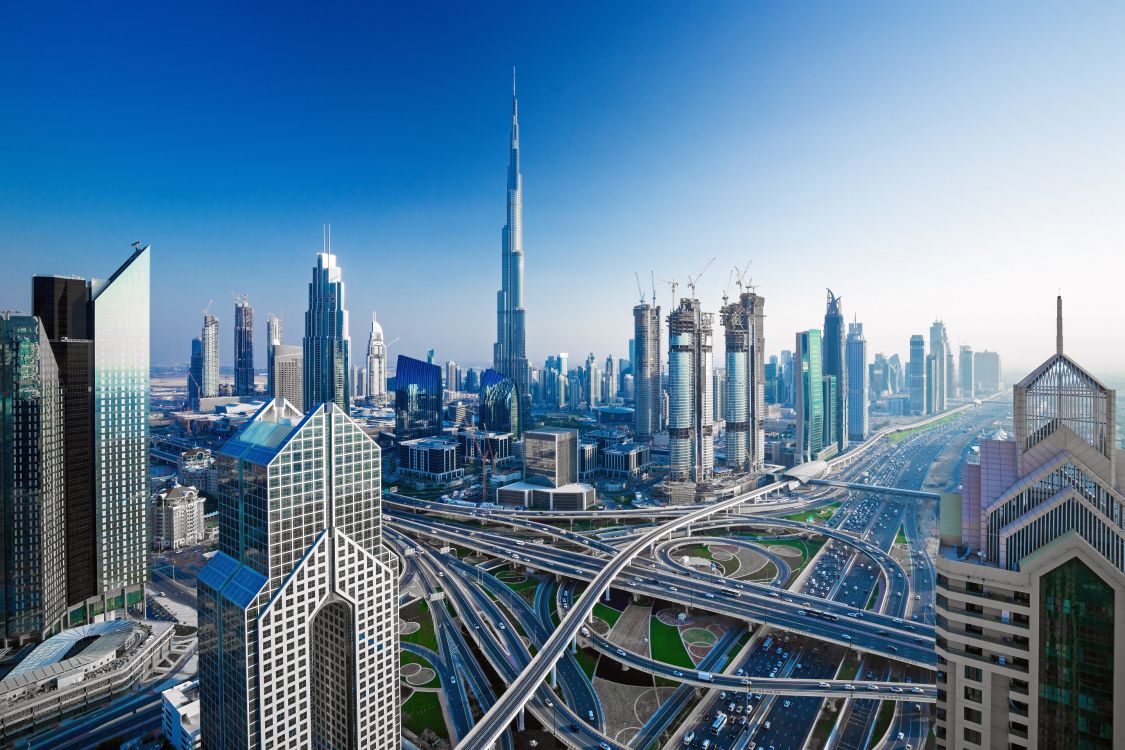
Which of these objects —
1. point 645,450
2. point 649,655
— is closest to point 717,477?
point 645,450

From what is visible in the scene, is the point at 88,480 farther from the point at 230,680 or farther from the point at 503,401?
the point at 503,401

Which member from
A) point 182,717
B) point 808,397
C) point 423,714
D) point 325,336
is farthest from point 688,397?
point 325,336

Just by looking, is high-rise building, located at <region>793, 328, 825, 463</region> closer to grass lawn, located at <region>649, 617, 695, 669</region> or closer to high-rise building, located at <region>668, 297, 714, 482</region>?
high-rise building, located at <region>668, 297, 714, 482</region>

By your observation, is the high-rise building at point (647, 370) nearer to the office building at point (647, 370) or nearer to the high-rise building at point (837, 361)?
the office building at point (647, 370)

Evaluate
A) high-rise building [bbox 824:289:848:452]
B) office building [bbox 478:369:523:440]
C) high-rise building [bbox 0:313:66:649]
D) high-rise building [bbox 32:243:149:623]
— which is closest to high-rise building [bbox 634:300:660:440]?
office building [bbox 478:369:523:440]

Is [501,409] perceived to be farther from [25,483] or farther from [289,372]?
[25,483]

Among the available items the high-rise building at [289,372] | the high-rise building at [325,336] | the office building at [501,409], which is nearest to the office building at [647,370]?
the office building at [501,409]
